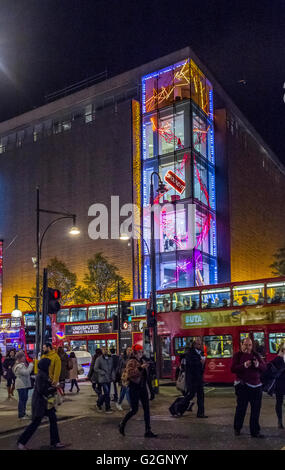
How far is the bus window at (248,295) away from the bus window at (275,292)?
0.29 m

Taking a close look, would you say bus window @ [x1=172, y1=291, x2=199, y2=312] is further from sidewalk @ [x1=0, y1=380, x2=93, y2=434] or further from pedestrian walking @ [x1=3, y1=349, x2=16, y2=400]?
pedestrian walking @ [x1=3, y1=349, x2=16, y2=400]

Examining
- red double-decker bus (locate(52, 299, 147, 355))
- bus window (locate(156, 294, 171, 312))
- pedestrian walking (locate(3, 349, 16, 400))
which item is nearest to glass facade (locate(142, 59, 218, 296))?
red double-decker bus (locate(52, 299, 147, 355))

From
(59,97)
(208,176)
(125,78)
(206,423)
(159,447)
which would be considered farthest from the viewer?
(59,97)

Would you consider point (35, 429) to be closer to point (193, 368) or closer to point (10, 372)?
point (193, 368)

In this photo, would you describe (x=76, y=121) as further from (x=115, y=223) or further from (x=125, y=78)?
(x=115, y=223)

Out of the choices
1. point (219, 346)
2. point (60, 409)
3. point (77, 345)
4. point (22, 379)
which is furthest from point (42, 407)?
point (77, 345)

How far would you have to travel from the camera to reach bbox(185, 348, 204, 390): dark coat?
12.4 metres

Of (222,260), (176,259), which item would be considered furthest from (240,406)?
(222,260)

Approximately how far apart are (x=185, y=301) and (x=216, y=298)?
1.72 m

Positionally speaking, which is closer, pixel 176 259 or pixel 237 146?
pixel 176 259

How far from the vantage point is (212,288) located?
22.3 m

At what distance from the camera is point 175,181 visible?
4378 cm

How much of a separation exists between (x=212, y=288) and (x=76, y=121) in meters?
36.0

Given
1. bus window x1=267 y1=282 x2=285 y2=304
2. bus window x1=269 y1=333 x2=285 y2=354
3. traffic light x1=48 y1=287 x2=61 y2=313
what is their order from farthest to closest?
bus window x1=267 y1=282 x2=285 y2=304, bus window x1=269 y1=333 x2=285 y2=354, traffic light x1=48 y1=287 x2=61 y2=313
